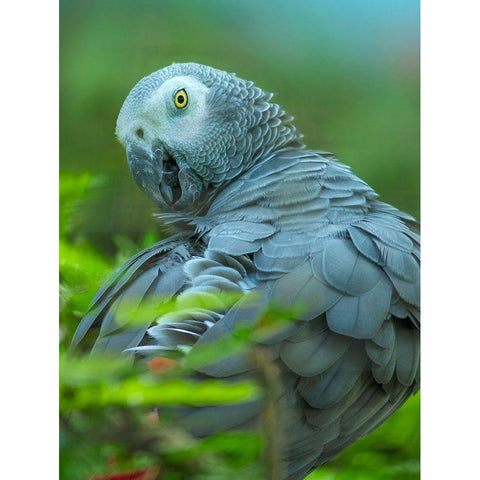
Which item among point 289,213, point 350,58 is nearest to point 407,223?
point 289,213

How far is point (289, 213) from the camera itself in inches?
57.6

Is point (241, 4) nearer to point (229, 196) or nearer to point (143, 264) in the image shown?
point (229, 196)

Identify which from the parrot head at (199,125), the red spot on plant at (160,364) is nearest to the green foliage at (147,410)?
the red spot on plant at (160,364)

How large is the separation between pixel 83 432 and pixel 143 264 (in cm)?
32

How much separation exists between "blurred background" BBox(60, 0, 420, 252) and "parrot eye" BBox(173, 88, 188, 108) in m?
0.06

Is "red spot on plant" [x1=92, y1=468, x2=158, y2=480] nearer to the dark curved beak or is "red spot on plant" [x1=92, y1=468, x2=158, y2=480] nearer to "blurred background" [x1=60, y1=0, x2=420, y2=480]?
"blurred background" [x1=60, y1=0, x2=420, y2=480]

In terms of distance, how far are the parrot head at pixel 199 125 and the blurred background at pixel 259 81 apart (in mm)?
24

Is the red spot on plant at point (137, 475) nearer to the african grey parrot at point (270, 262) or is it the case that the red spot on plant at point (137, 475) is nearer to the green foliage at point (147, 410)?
the green foliage at point (147, 410)

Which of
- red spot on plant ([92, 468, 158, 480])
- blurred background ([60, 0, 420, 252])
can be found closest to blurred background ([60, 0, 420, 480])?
blurred background ([60, 0, 420, 252])

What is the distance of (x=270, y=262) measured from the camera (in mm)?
1431

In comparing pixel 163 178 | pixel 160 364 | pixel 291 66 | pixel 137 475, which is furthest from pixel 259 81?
pixel 137 475

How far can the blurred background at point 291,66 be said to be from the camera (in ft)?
4.83

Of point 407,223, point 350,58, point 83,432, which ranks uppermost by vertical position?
point 350,58

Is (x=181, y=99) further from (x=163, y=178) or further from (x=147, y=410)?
(x=147, y=410)
